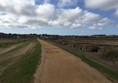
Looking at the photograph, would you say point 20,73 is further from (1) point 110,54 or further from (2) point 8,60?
(1) point 110,54

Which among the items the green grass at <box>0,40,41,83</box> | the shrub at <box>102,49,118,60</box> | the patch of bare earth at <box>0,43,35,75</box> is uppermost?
the green grass at <box>0,40,41,83</box>

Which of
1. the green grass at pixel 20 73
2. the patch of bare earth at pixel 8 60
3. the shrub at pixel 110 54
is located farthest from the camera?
the shrub at pixel 110 54

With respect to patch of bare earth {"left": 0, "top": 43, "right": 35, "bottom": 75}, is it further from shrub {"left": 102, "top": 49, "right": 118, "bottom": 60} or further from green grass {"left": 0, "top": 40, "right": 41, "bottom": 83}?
shrub {"left": 102, "top": 49, "right": 118, "bottom": 60}

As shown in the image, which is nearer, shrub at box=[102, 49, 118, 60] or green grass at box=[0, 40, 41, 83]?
green grass at box=[0, 40, 41, 83]

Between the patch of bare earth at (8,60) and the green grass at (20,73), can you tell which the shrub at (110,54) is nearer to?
the patch of bare earth at (8,60)

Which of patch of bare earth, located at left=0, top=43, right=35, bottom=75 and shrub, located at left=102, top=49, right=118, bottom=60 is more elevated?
shrub, located at left=102, top=49, right=118, bottom=60

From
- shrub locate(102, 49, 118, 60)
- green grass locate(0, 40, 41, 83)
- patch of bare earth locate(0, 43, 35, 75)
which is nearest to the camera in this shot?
green grass locate(0, 40, 41, 83)

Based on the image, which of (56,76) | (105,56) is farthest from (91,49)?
(56,76)

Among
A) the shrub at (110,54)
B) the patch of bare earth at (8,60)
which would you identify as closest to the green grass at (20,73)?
the patch of bare earth at (8,60)

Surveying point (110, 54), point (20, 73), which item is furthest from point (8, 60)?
point (20, 73)

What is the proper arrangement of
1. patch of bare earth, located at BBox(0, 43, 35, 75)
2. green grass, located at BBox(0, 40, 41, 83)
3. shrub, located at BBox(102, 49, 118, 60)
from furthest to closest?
1. shrub, located at BBox(102, 49, 118, 60)
2. patch of bare earth, located at BBox(0, 43, 35, 75)
3. green grass, located at BBox(0, 40, 41, 83)

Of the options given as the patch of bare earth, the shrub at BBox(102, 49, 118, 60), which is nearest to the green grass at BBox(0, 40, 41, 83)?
the patch of bare earth
